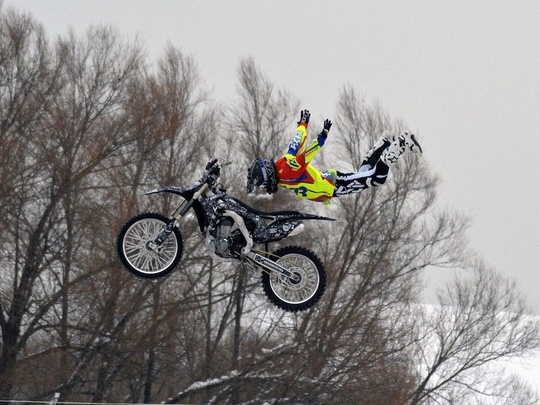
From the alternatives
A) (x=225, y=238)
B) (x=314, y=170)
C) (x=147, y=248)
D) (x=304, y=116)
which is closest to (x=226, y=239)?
(x=225, y=238)

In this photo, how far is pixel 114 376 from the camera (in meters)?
28.2

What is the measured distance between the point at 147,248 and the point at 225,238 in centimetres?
89

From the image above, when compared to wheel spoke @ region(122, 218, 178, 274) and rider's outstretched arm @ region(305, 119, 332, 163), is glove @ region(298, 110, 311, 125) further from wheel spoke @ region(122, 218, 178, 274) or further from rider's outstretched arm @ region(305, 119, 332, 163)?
wheel spoke @ region(122, 218, 178, 274)

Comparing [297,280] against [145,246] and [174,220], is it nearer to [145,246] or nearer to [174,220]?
[174,220]

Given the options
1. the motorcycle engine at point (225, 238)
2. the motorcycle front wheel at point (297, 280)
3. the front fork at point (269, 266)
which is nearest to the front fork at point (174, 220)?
the motorcycle engine at point (225, 238)

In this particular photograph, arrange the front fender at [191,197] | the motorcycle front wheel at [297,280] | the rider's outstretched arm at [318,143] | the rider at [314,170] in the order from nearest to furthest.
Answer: the rider's outstretched arm at [318,143], the rider at [314,170], the front fender at [191,197], the motorcycle front wheel at [297,280]

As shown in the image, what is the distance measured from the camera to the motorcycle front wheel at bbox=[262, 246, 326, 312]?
474 inches

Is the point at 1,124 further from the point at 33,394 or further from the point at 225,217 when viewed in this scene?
the point at 225,217

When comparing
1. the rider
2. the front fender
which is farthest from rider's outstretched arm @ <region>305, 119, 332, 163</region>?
the front fender

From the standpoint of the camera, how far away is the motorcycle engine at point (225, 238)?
1170cm

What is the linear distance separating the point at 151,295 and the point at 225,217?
60.5 feet

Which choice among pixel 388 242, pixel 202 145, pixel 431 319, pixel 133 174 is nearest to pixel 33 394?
pixel 133 174

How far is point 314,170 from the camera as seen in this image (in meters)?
11.6

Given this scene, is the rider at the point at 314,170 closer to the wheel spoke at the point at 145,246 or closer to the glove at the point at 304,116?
the glove at the point at 304,116
